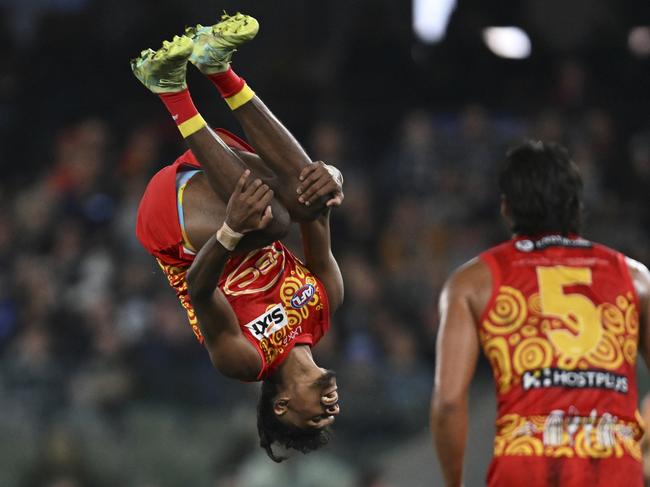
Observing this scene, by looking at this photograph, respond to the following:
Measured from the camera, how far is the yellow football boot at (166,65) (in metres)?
3.90

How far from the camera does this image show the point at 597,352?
Result: 11.4 ft

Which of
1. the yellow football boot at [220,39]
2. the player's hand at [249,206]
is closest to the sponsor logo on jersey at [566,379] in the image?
the player's hand at [249,206]

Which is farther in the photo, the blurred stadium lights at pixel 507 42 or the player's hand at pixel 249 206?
the blurred stadium lights at pixel 507 42

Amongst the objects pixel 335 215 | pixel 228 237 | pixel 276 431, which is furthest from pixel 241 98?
pixel 335 215

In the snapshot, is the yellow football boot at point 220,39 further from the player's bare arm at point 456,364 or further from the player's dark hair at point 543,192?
the player's bare arm at point 456,364

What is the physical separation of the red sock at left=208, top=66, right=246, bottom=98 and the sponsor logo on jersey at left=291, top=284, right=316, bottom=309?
76 centimetres

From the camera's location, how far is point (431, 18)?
957 centimetres

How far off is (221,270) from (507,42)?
5973mm

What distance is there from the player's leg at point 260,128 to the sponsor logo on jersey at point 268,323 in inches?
13.8

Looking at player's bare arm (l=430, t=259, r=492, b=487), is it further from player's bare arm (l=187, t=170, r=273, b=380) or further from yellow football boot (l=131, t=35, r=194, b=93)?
yellow football boot (l=131, t=35, r=194, b=93)

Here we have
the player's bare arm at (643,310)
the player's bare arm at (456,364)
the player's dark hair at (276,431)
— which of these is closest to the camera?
the player's bare arm at (456,364)

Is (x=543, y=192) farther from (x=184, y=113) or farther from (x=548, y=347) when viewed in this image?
(x=184, y=113)

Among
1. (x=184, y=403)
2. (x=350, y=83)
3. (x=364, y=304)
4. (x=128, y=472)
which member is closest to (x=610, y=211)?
(x=364, y=304)

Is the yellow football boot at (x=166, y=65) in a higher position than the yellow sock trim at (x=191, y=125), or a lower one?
higher
